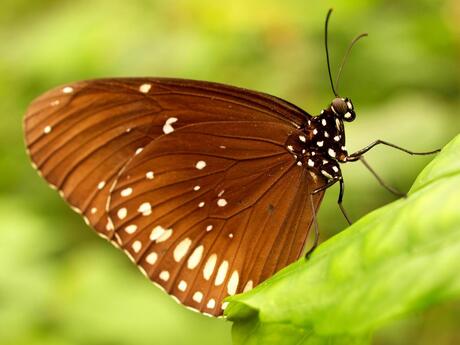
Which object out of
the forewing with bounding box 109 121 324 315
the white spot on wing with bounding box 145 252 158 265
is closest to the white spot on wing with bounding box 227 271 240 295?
the forewing with bounding box 109 121 324 315

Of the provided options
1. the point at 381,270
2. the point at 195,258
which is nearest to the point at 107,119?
the point at 195,258

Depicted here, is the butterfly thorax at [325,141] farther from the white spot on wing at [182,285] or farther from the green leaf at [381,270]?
the green leaf at [381,270]

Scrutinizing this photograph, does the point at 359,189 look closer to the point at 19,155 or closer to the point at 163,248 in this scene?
the point at 163,248

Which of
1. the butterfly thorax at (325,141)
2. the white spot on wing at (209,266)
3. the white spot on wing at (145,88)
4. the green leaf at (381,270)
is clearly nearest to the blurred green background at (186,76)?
the butterfly thorax at (325,141)

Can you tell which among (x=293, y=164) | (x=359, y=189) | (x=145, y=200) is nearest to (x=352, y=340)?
(x=293, y=164)

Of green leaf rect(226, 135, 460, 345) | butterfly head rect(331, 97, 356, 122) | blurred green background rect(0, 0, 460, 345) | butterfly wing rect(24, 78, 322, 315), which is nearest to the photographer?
green leaf rect(226, 135, 460, 345)

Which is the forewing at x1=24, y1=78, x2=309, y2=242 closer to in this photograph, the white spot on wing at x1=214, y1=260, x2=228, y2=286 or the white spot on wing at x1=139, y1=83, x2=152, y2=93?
the white spot on wing at x1=139, y1=83, x2=152, y2=93
